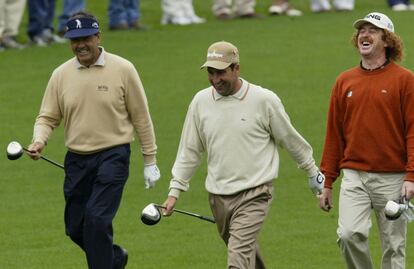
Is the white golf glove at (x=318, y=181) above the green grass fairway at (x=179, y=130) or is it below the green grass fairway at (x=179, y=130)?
above

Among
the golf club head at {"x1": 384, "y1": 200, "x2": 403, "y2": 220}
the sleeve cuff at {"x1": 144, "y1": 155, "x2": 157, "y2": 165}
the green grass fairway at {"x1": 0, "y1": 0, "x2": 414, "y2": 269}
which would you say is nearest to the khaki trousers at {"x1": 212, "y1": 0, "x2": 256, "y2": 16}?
the green grass fairway at {"x1": 0, "y1": 0, "x2": 414, "y2": 269}

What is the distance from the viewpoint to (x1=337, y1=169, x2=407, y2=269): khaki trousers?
1155cm

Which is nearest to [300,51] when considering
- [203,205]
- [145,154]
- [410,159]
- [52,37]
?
[52,37]

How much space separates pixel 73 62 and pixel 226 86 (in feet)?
6.08

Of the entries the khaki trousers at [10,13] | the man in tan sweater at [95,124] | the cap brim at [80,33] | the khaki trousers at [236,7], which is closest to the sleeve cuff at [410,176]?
the man in tan sweater at [95,124]

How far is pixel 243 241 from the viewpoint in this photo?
1150 cm

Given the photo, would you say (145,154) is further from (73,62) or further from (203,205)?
(203,205)

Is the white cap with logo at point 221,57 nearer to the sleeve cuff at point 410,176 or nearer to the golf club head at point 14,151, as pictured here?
the sleeve cuff at point 410,176

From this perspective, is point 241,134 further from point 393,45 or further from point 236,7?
point 236,7

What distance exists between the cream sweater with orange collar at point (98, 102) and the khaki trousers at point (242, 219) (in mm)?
1311

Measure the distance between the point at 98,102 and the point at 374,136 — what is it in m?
2.52

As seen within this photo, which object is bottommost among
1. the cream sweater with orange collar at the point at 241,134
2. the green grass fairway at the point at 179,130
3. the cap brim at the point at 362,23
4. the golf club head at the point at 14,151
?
the green grass fairway at the point at 179,130

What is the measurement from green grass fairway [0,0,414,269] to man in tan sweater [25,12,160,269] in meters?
1.80

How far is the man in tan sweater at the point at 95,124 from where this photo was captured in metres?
12.6
